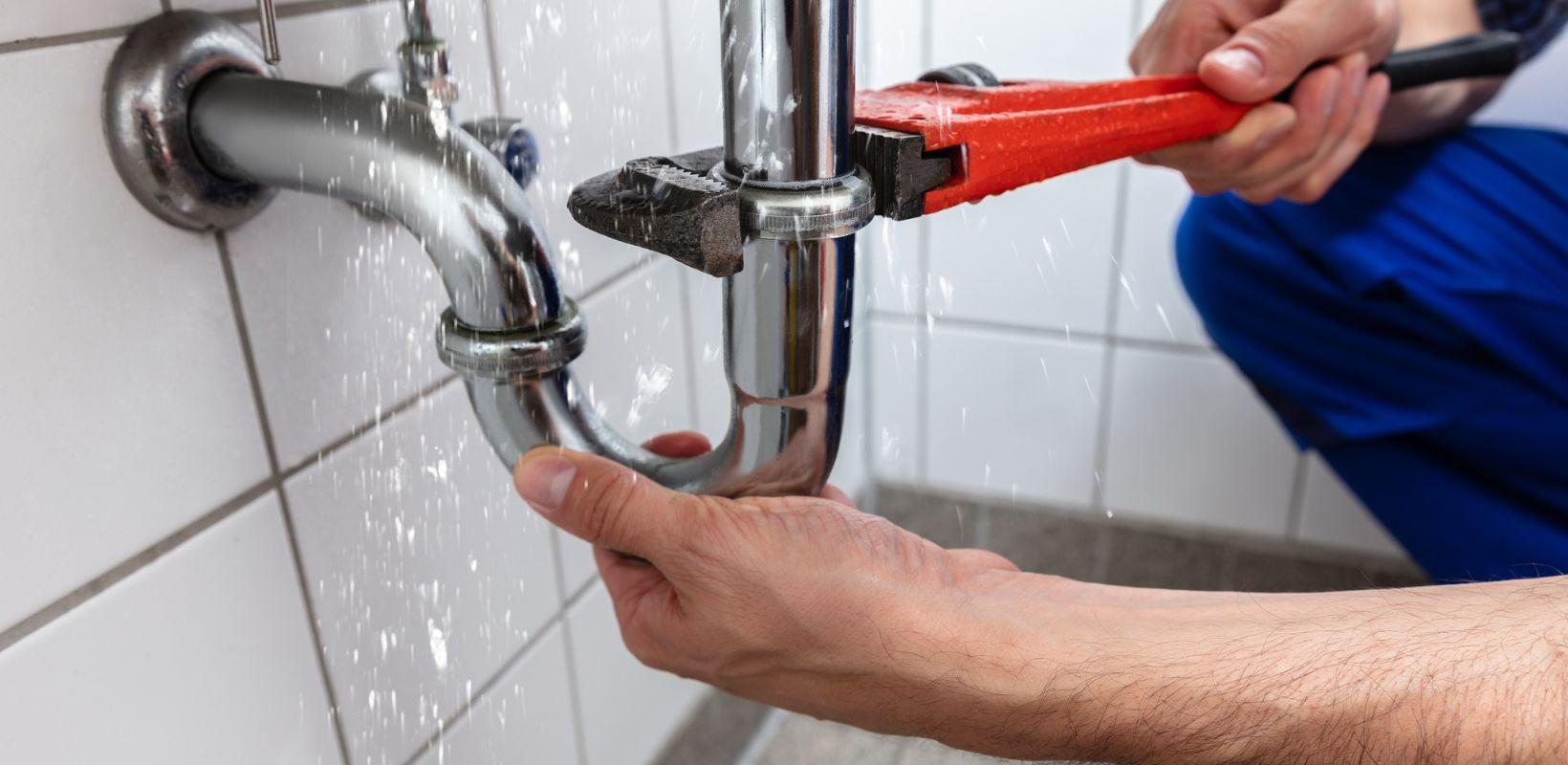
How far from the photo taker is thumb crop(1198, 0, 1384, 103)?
512 millimetres

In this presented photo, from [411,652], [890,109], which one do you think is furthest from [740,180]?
[411,652]

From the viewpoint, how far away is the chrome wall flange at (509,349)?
1.07 feet

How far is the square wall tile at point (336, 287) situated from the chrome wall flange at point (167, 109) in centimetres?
2

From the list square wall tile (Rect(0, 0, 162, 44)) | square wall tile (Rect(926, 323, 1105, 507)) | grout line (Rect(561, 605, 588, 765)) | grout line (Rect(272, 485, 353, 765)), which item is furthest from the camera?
square wall tile (Rect(926, 323, 1105, 507))

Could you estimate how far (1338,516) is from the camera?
0.88 meters

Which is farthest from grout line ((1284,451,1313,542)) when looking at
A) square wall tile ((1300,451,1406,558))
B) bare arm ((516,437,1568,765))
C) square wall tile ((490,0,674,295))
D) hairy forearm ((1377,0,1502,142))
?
square wall tile ((490,0,674,295))

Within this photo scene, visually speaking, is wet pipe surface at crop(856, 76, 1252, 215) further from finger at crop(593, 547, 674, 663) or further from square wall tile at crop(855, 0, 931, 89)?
square wall tile at crop(855, 0, 931, 89)

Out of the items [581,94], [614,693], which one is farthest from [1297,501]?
[581,94]

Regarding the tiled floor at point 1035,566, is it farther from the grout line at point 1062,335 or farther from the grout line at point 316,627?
the grout line at point 316,627

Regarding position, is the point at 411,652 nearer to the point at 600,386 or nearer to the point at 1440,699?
the point at 600,386

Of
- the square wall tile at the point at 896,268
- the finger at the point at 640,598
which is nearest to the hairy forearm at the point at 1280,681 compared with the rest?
the finger at the point at 640,598

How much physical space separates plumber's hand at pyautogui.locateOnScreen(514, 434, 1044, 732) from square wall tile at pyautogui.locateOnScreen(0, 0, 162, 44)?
0.17 meters

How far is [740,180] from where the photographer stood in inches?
12.2

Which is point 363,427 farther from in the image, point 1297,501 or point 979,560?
point 1297,501
